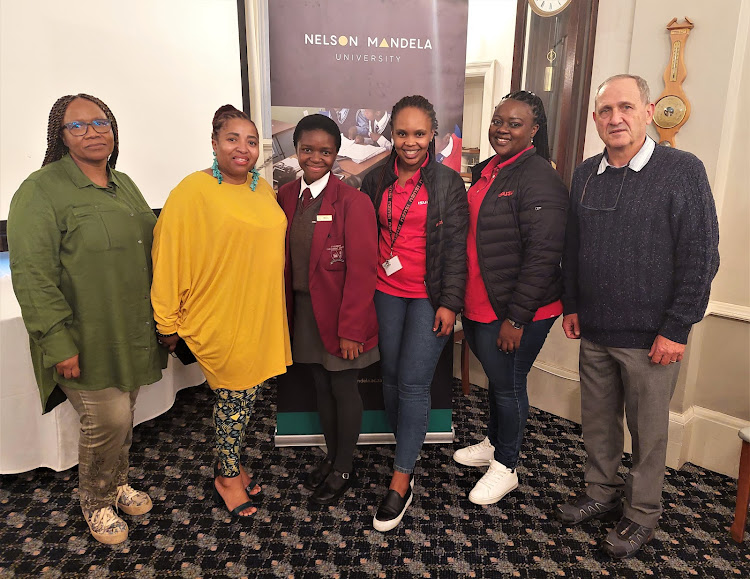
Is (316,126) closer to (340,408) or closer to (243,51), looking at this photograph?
(340,408)

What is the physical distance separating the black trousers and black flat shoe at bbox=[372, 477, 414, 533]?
234 millimetres

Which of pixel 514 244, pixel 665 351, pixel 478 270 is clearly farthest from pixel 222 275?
pixel 665 351

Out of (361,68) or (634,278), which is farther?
(361,68)

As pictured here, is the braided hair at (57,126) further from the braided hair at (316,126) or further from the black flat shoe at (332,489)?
the black flat shoe at (332,489)

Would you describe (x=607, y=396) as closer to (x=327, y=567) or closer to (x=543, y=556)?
(x=543, y=556)

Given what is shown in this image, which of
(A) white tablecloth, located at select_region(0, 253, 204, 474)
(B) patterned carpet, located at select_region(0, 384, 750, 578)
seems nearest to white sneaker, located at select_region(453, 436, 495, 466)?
(B) patterned carpet, located at select_region(0, 384, 750, 578)

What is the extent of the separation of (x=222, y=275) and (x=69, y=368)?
1.87ft

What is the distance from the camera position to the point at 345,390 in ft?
7.03

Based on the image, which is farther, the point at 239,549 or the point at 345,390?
the point at 345,390

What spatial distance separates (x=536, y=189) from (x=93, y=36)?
2.54 meters

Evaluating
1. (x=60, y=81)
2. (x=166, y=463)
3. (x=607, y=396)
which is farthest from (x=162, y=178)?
(x=607, y=396)

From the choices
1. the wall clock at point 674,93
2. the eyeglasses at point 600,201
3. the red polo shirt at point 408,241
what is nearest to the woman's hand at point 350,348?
the red polo shirt at point 408,241

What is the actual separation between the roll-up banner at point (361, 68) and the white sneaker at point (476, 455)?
135 centimetres

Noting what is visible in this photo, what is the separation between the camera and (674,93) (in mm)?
2287
